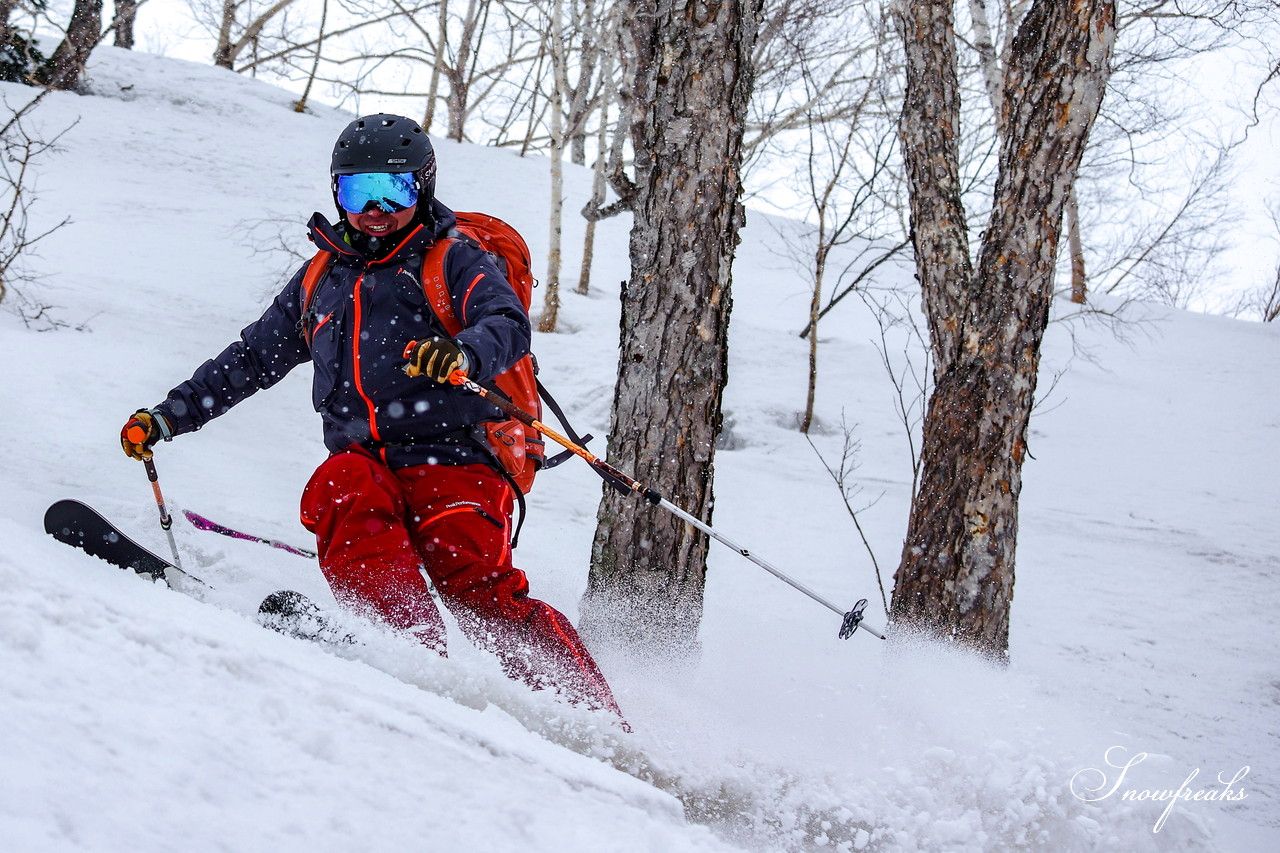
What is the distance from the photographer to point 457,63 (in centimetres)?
2042

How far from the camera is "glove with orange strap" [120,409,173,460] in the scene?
114 inches

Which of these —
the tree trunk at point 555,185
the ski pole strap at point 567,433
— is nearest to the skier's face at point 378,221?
the ski pole strap at point 567,433

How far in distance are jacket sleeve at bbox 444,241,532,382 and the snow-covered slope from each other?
90 centimetres

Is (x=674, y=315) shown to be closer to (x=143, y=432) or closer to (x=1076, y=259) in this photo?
(x=143, y=432)

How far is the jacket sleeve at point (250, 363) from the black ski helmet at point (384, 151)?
1.58ft

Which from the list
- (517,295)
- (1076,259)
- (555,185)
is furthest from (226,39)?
(517,295)

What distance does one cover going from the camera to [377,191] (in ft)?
9.22

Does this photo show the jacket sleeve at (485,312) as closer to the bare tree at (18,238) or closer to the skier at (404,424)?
the skier at (404,424)

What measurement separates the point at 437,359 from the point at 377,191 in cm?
78

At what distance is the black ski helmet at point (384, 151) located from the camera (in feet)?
9.23

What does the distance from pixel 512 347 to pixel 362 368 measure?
0.54 meters

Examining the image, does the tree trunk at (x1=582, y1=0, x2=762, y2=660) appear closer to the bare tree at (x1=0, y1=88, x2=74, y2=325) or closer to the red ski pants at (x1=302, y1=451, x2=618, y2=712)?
the red ski pants at (x1=302, y1=451, x2=618, y2=712)

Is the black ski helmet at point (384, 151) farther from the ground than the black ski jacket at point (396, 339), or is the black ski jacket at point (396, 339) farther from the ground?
the black ski helmet at point (384, 151)

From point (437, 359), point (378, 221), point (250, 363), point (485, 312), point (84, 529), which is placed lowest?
point (84, 529)
